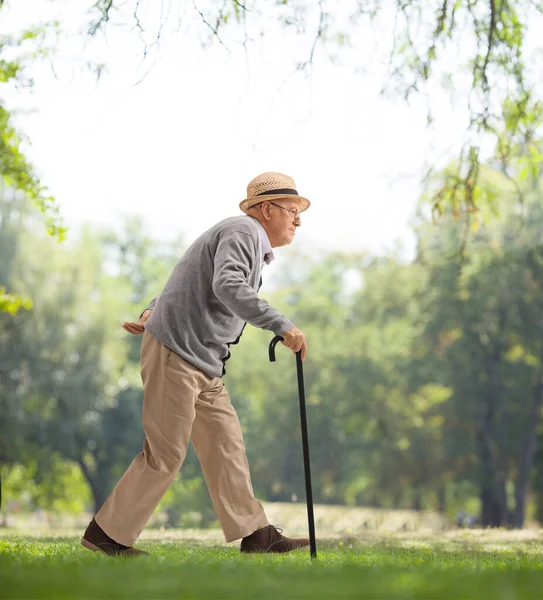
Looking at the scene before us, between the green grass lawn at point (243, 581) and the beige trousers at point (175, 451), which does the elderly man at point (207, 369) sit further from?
the green grass lawn at point (243, 581)

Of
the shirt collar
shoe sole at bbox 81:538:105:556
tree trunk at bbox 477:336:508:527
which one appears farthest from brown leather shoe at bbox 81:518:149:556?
tree trunk at bbox 477:336:508:527

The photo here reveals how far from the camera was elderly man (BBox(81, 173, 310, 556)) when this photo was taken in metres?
4.78

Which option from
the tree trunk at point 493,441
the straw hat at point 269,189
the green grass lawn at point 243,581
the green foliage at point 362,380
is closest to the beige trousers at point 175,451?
the green grass lawn at point 243,581

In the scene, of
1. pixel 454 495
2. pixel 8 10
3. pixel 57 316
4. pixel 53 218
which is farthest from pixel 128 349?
pixel 8 10

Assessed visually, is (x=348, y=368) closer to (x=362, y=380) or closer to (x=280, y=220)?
(x=362, y=380)

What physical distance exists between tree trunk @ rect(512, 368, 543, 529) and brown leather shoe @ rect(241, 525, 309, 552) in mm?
23884

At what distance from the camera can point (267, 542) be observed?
5.07 metres

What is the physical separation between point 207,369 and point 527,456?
2455cm

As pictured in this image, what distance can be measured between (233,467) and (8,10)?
3417 millimetres

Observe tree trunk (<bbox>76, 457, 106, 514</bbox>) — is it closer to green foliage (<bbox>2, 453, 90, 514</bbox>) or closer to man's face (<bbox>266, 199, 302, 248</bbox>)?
green foliage (<bbox>2, 453, 90, 514</bbox>)

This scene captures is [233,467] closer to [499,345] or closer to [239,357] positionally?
[499,345]

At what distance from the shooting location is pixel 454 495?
33031 millimetres

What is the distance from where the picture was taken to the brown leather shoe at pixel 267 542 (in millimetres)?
5047

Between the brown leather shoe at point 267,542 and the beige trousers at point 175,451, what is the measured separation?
0.16ft
